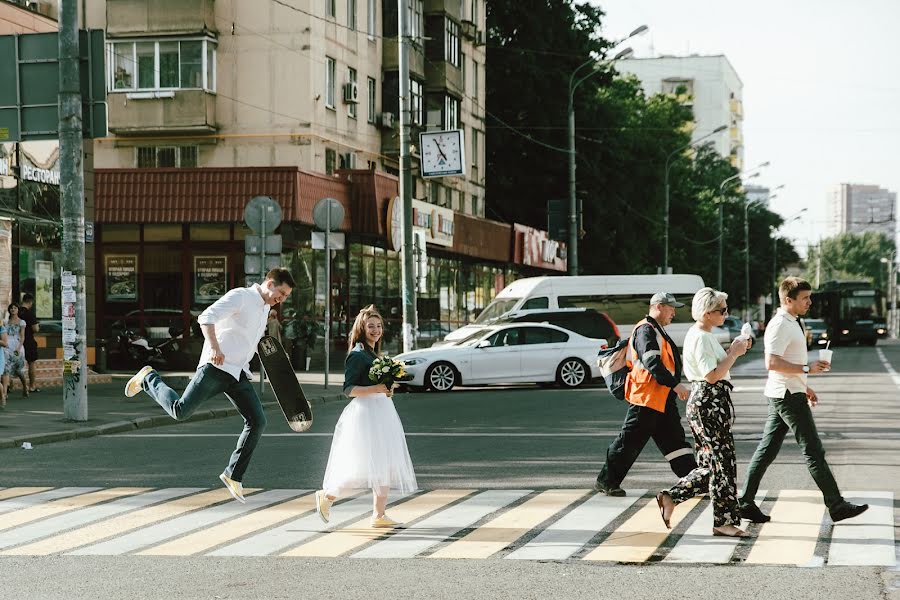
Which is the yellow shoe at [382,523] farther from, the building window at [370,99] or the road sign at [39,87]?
the building window at [370,99]

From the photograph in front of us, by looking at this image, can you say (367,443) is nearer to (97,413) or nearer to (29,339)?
(97,413)

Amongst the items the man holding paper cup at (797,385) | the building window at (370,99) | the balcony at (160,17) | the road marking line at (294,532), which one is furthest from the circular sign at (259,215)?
the building window at (370,99)

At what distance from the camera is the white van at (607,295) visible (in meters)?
35.5

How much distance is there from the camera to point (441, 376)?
86.8 feet

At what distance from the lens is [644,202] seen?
58.6 meters

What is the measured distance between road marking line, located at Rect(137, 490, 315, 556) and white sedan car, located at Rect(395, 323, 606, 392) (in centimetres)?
1600

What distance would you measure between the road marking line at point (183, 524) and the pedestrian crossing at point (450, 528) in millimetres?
10

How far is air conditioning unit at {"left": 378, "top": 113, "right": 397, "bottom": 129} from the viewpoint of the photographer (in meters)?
39.8

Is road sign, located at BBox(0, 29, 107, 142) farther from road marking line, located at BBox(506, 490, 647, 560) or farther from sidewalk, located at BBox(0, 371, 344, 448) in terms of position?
road marking line, located at BBox(506, 490, 647, 560)

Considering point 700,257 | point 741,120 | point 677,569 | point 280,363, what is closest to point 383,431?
point 280,363

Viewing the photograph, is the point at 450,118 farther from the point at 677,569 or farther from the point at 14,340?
the point at 677,569

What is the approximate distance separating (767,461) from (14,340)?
643 inches

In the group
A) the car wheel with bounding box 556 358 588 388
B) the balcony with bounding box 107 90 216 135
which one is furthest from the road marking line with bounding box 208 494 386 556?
the balcony with bounding box 107 90 216 135

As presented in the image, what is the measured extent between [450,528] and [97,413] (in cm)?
1158
